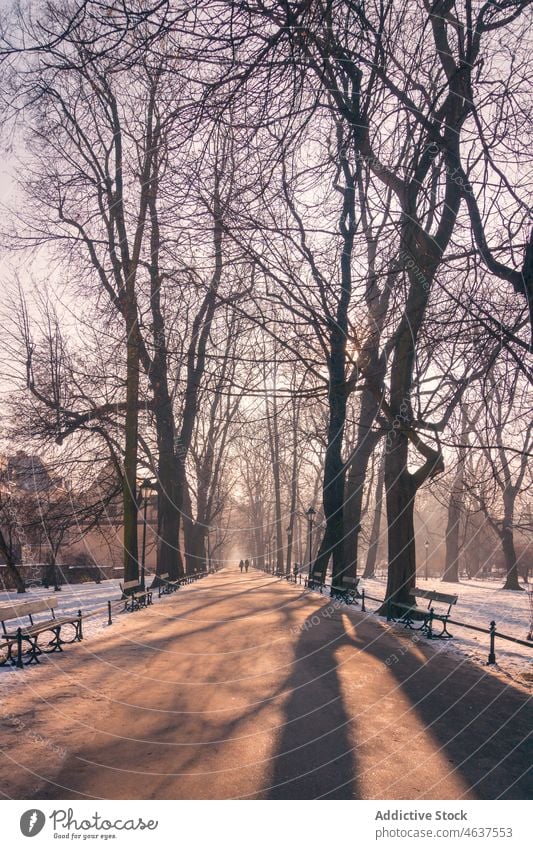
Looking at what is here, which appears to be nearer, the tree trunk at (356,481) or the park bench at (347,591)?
the park bench at (347,591)

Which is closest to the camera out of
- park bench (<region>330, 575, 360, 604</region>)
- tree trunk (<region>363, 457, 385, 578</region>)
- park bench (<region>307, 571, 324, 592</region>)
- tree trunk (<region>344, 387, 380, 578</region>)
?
park bench (<region>330, 575, 360, 604</region>)

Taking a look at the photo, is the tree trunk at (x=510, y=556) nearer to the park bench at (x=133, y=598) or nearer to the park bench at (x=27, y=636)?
the park bench at (x=133, y=598)

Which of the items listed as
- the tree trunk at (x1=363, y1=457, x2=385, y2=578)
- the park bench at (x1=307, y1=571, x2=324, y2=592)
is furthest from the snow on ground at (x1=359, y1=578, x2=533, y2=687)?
the tree trunk at (x1=363, y1=457, x2=385, y2=578)

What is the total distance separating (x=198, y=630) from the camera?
14.1 meters

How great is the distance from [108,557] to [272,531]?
1027 inches

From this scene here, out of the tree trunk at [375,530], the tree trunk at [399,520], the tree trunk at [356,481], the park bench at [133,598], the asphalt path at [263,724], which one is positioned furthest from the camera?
the tree trunk at [375,530]

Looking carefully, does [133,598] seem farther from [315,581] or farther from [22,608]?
[315,581]

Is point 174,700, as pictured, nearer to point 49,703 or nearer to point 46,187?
point 49,703

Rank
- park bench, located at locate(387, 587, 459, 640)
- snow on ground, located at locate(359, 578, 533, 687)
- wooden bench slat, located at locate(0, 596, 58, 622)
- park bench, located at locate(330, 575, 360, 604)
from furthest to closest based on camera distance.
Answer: park bench, located at locate(330, 575, 360, 604)
park bench, located at locate(387, 587, 459, 640)
snow on ground, located at locate(359, 578, 533, 687)
wooden bench slat, located at locate(0, 596, 58, 622)

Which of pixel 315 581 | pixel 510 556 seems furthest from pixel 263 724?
pixel 510 556

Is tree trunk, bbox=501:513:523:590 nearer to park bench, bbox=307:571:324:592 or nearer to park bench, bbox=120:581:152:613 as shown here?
park bench, bbox=307:571:324:592

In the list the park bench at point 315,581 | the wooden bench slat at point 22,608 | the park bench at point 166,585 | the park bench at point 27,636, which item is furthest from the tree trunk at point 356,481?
the wooden bench slat at point 22,608

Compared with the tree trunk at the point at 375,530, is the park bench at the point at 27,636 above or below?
below

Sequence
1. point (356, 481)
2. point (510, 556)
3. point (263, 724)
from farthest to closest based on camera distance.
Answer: point (510, 556) < point (356, 481) < point (263, 724)
